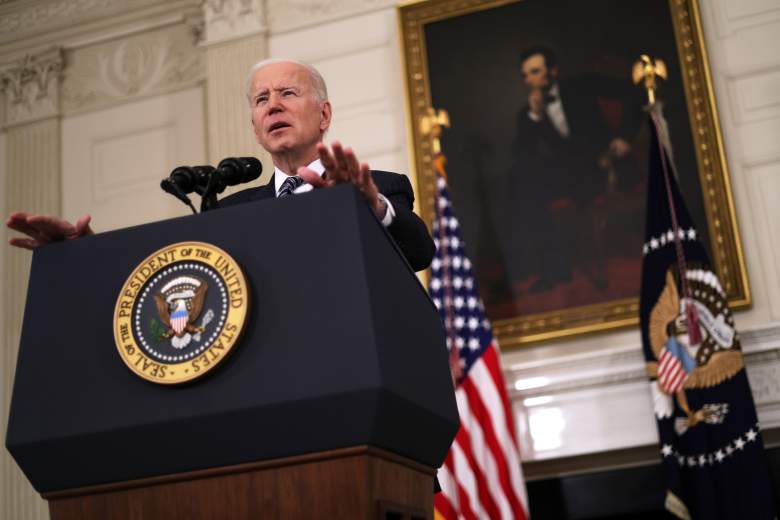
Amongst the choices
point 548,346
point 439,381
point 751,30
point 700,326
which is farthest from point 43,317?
point 751,30

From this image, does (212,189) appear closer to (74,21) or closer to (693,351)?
(693,351)

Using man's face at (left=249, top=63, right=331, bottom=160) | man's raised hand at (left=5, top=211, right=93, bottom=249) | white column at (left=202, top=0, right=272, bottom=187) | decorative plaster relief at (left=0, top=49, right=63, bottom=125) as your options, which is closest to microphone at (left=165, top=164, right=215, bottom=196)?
man's raised hand at (left=5, top=211, right=93, bottom=249)

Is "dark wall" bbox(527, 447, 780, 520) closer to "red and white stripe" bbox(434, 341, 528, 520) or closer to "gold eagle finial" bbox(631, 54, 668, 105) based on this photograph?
"red and white stripe" bbox(434, 341, 528, 520)

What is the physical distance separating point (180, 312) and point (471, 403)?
4.43 meters

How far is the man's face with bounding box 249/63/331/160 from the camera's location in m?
2.45

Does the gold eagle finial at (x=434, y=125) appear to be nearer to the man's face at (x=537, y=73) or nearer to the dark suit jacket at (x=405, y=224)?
the man's face at (x=537, y=73)

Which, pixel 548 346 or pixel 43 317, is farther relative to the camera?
pixel 548 346

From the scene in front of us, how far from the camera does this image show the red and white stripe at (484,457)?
5.63 meters

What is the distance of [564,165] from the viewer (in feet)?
22.6

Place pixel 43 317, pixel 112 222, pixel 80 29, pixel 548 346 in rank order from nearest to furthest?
pixel 43 317 < pixel 548 346 < pixel 112 222 < pixel 80 29

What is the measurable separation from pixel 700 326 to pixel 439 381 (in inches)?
162

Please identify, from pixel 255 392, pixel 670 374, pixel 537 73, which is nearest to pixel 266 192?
pixel 255 392

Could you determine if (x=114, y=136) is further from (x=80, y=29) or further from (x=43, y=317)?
(x=43, y=317)

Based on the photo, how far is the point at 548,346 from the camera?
6.64 metres
